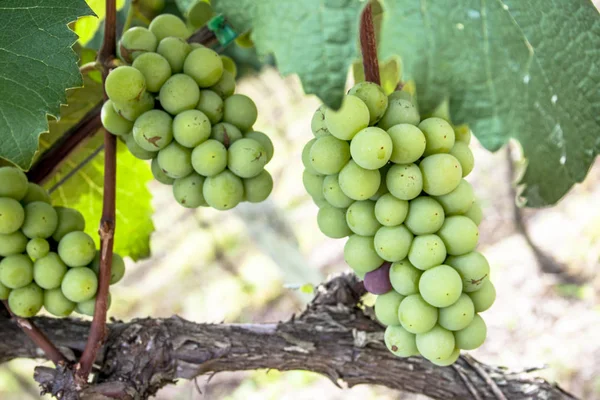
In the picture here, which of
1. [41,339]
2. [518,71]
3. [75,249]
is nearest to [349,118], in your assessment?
[518,71]

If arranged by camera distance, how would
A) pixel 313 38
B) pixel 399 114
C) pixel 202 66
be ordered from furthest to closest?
pixel 202 66 → pixel 399 114 → pixel 313 38

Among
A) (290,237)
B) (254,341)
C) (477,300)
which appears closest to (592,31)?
(477,300)

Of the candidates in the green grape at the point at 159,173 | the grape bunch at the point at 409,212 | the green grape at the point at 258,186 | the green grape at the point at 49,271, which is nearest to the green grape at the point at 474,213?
the grape bunch at the point at 409,212

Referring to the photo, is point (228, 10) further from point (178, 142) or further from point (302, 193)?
point (302, 193)

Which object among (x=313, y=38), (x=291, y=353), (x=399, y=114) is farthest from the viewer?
(x=291, y=353)

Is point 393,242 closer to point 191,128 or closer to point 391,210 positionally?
point 391,210

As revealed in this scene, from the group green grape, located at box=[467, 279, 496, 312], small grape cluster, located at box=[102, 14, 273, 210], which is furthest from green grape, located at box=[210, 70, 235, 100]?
green grape, located at box=[467, 279, 496, 312]
